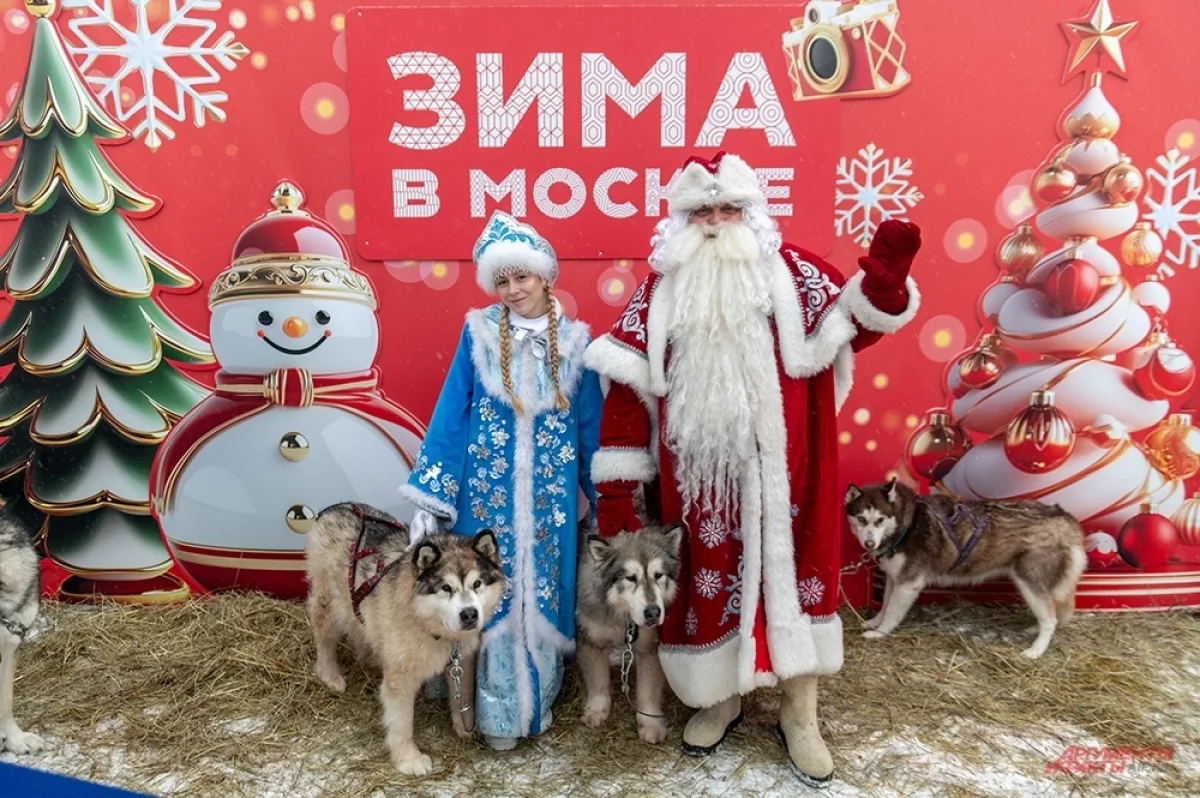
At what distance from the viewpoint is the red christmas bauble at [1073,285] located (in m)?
3.63

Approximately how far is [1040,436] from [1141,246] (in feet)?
3.73

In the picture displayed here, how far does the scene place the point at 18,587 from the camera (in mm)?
2752

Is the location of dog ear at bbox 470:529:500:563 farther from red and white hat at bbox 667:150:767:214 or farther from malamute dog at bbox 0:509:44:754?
malamute dog at bbox 0:509:44:754

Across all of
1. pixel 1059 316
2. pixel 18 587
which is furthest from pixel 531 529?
pixel 1059 316

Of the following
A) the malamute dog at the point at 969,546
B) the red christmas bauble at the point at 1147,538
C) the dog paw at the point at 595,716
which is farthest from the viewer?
the red christmas bauble at the point at 1147,538

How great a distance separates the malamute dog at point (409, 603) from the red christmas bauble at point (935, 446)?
8.21 feet

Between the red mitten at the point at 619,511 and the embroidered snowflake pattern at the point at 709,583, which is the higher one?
the red mitten at the point at 619,511

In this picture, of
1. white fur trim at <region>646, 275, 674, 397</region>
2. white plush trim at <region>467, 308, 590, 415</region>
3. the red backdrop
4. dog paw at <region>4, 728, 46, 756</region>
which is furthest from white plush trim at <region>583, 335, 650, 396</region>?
dog paw at <region>4, 728, 46, 756</region>

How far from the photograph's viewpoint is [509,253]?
2.78m

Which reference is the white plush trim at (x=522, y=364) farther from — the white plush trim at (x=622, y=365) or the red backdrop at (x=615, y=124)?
the red backdrop at (x=615, y=124)

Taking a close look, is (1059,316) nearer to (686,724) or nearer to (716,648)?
(716,648)

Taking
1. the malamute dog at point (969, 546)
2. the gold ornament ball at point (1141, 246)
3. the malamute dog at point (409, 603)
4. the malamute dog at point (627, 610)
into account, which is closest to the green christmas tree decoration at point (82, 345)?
the malamute dog at point (409, 603)

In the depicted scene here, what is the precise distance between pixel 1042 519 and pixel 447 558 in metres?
3.11

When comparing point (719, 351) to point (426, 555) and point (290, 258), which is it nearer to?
point (426, 555)
